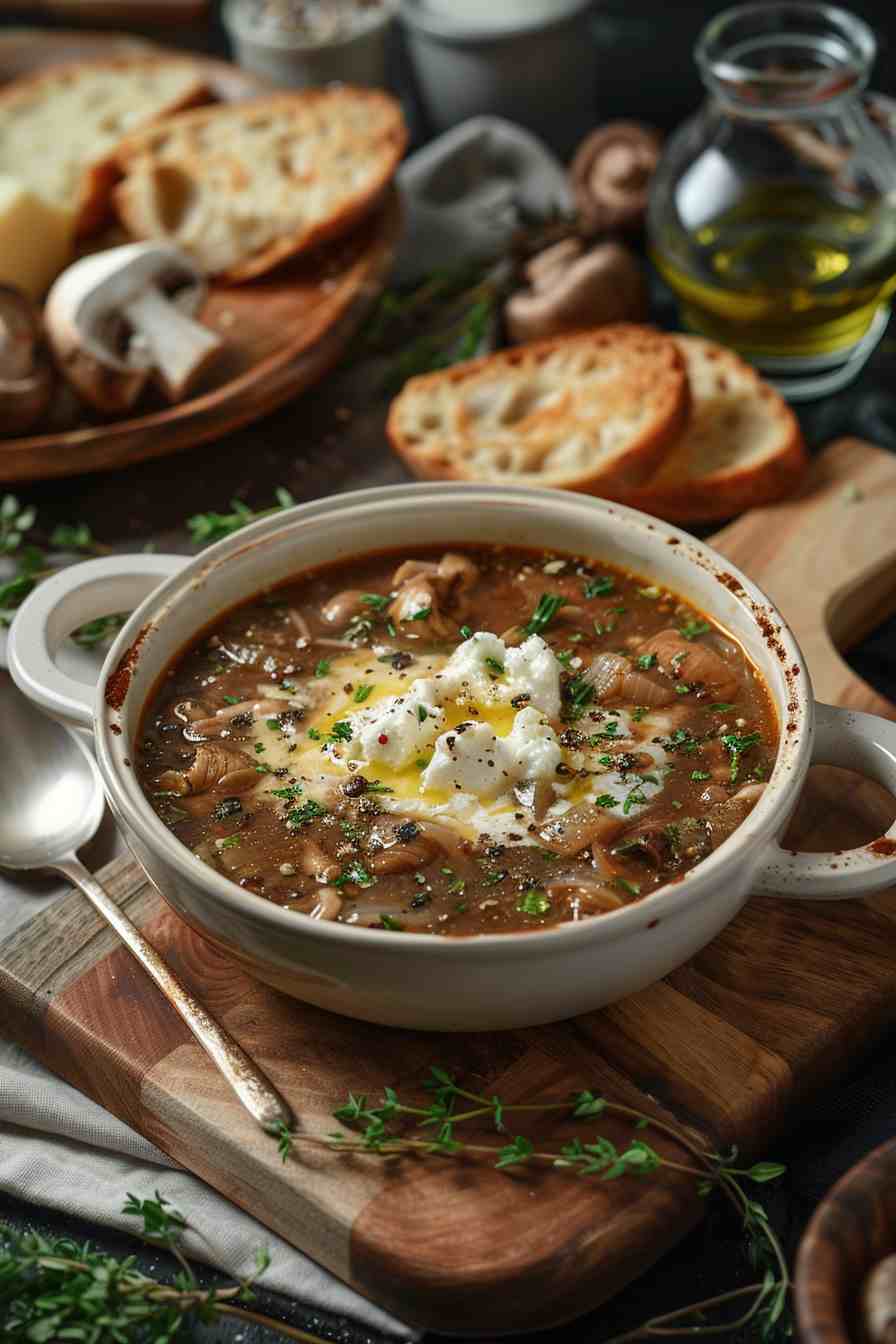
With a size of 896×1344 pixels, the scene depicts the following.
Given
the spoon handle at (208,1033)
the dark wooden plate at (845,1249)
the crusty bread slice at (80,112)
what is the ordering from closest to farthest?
the dark wooden plate at (845,1249)
the spoon handle at (208,1033)
the crusty bread slice at (80,112)

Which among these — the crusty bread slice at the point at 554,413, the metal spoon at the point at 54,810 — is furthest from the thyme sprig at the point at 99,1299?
the crusty bread slice at the point at 554,413

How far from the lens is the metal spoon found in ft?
9.99

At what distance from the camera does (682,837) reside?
9.46 ft

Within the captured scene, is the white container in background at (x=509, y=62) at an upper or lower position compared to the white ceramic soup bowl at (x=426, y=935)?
lower

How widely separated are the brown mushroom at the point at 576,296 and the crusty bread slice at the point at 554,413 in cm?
17

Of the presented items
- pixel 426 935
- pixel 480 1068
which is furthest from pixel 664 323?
pixel 426 935

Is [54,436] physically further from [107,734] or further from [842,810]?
[842,810]

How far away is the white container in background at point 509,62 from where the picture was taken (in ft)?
19.6

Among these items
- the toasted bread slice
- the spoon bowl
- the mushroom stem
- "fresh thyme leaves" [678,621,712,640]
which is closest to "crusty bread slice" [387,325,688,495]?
the toasted bread slice

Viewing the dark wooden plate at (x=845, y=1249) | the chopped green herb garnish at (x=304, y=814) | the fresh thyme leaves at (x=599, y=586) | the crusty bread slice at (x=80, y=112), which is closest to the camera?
the dark wooden plate at (x=845, y=1249)

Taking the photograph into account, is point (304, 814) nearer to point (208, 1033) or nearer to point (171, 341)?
point (208, 1033)

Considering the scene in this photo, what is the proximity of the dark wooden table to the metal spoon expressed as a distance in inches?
21.5

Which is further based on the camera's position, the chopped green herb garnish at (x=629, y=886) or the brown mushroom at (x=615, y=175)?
the brown mushroom at (x=615, y=175)

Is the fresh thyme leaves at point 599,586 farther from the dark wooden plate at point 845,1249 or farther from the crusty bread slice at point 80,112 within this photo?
the crusty bread slice at point 80,112
